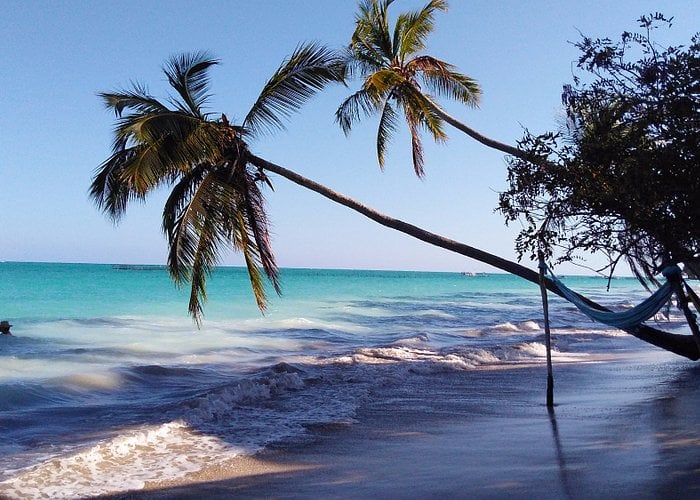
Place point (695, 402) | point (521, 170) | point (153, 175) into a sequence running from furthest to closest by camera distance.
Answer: point (153, 175), point (695, 402), point (521, 170)

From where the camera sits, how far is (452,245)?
30.9 feet

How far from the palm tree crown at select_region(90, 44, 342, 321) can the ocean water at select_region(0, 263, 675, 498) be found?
1866 mm

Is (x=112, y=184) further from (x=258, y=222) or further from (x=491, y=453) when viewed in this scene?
(x=491, y=453)


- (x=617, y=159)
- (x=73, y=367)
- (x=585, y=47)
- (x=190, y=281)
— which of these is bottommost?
(x=73, y=367)

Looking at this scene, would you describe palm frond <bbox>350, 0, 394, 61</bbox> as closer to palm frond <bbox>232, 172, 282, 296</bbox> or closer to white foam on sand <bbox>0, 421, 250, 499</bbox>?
palm frond <bbox>232, 172, 282, 296</bbox>

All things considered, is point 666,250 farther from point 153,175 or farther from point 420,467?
point 153,175

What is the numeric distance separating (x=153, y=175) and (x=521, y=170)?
5.32 meters

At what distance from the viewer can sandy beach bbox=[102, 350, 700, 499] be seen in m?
4.52

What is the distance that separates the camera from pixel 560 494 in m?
4.26

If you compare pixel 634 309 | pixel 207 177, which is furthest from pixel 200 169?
pixel 634 309

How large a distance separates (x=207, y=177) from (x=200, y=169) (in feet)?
2.08

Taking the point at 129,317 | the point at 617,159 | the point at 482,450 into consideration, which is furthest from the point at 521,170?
the point at 129,317

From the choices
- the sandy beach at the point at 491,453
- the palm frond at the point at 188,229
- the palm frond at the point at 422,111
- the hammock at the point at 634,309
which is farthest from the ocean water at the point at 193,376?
the palm frond at the point at 422,111

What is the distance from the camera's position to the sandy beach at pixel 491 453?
14.8 feet
